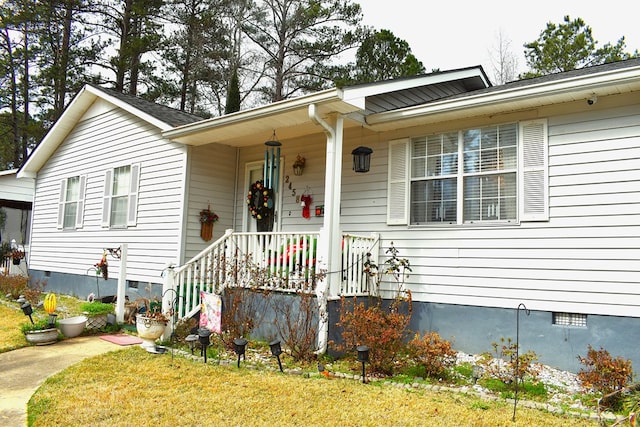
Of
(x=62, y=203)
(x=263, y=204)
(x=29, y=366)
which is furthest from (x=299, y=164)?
(x=62, y=203)

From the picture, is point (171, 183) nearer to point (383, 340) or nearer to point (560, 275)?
point (383, 340)

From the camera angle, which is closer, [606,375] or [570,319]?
[606,375]

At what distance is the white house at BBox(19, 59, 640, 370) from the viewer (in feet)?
18.2

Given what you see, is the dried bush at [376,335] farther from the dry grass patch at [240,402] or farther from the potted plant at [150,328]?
the potted plant at [150,328]

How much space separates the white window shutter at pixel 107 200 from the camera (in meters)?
10.9

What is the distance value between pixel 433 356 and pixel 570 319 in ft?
5.93

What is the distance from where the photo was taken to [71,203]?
12414 millimetres

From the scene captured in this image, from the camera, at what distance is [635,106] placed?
5492 mm

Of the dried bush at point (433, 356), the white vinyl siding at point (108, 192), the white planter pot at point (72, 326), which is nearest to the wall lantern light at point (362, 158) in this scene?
the dried bush at point (433, 356)

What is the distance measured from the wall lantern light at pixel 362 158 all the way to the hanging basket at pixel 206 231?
137 inches

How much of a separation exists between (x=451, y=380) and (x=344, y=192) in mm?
3558

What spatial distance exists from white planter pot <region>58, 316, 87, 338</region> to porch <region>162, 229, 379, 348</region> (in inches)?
61.8

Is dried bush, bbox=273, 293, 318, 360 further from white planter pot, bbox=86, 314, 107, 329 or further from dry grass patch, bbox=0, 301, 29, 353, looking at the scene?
dry grass patch, bbox=0, 301, 29, 353

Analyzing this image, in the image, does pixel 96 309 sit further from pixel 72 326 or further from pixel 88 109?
pixel 88 109
